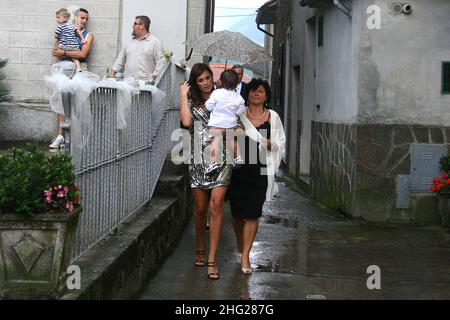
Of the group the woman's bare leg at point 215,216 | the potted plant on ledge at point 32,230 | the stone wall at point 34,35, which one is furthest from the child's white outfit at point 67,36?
the potted plant on ledge at point 32,230

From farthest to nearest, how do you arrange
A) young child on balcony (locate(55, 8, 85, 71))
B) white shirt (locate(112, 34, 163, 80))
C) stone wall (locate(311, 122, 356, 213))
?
1. young child on balcony (locate(55, 8, 85, 71))
2. white shirt (locate(112, 34, 163, 80))
3. stone wall (locate(311, 122, 356, 213))

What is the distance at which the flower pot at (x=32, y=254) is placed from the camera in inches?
156

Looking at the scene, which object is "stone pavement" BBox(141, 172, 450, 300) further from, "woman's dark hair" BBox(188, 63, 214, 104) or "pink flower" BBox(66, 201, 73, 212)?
"pink flower" BBox(66, 201, 73, 212)

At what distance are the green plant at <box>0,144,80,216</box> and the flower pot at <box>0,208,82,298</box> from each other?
7 centimetres

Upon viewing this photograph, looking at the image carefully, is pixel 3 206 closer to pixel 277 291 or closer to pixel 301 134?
pixel 277 291

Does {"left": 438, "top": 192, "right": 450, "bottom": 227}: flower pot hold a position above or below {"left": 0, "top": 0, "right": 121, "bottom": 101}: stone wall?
below

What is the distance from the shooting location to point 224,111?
20.3ft

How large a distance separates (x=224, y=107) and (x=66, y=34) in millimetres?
4928

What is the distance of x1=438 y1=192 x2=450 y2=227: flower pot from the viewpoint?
895cm

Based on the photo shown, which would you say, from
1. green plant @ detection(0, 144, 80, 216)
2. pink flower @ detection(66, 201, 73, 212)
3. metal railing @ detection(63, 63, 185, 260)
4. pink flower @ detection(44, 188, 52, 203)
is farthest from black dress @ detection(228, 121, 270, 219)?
pink flower @ detection(44, 188, 52, 203)

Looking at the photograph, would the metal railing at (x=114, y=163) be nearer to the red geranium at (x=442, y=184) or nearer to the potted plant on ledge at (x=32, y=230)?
the potted plant on ledge at (x=32, y=230)

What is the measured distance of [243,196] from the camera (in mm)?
6359
